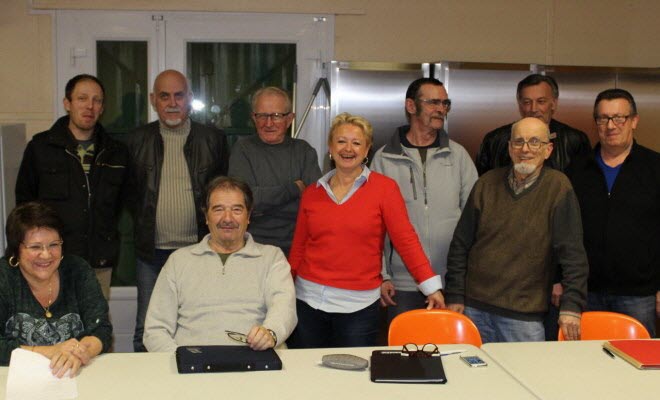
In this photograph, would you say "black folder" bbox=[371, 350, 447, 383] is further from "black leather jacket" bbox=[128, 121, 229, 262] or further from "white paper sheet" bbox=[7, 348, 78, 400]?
"black leather jacket" bbox=[128, 121, 229, 262]

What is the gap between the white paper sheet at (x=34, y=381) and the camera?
2.15 m

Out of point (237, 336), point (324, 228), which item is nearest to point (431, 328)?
point (324, 228)

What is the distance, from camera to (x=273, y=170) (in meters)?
3.61

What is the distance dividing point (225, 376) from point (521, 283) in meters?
1.31

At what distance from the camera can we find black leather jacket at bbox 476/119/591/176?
3.83 m

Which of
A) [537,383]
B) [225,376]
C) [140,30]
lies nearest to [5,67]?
[140,30]

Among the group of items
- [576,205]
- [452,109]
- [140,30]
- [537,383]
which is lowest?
[537,383]

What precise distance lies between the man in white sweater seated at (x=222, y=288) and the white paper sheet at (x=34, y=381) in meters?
0.50

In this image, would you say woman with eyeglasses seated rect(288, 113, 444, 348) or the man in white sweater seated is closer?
the man in white sweater seated

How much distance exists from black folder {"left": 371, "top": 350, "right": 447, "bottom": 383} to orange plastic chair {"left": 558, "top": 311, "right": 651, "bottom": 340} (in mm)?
801

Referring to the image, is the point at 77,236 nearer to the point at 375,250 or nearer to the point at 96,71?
the point at 375,250

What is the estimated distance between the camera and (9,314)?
264 cm

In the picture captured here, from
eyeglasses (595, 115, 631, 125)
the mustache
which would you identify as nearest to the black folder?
the mustache

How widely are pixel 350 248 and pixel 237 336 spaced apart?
637 mm
